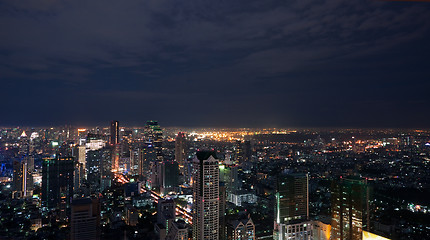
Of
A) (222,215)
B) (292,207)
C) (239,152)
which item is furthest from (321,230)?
(239,152)

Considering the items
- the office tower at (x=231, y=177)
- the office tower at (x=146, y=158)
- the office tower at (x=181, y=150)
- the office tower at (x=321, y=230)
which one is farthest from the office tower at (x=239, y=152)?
the office tower at (x=321, y=230)

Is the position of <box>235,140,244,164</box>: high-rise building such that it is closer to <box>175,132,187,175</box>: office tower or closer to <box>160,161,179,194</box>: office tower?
<box>175,132,187,175</box>: office tower

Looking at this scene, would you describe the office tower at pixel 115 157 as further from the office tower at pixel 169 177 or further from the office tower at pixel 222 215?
the office tower at pixel 222 215

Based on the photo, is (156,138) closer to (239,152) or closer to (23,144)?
(239,152)

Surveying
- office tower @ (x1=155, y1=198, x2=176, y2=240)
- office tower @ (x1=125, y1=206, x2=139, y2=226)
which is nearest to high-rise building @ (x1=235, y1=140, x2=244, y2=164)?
office tower @ (x1=155, y1=198, x2=176, y2=240)

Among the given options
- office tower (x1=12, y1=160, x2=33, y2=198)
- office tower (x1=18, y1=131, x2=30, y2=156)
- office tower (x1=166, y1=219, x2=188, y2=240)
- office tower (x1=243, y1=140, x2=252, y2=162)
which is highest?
office tower (x1=18, y1=131, x2=30, y2=156)

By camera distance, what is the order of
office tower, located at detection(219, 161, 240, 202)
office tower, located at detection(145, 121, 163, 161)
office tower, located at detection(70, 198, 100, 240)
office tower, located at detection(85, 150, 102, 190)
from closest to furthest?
office tower, located at detection(70, 198, 100, 240), office tower, located at detection(219, 161, 240, 202), office tower, located at detection(85, 150, 102, 190), office tower, located at detection(145, 121, 163, 161)

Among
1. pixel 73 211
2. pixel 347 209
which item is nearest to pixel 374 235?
pixel 347 209

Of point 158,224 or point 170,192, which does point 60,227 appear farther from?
point 170,192
